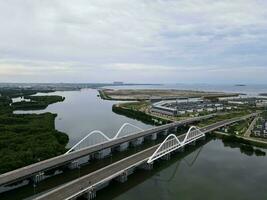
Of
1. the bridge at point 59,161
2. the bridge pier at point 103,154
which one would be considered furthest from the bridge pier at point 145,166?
the bridge pier at point 103,154

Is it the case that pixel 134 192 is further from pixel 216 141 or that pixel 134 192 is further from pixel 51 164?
pixel 216 141

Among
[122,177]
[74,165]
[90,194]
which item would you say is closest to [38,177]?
[74,165]

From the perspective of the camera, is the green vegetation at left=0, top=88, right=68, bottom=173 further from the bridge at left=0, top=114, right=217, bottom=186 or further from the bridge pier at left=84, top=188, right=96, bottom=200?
the bridge pier at left=84, top=188, right=96, bottom=200

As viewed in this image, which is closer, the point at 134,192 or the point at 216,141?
the point at 134,192

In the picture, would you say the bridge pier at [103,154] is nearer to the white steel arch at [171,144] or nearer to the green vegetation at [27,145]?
the green vegetation at [27,145]

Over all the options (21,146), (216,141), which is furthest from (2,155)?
(216,141)

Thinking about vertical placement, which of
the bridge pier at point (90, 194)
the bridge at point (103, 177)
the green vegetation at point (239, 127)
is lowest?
the bridge pier at point (90, 194)

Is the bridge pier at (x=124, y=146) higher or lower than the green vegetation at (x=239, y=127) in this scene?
lower

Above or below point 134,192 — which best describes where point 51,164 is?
above

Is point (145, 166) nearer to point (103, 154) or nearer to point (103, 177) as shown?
point (103, 177)

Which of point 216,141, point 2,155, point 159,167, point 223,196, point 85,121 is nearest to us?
point 223,196

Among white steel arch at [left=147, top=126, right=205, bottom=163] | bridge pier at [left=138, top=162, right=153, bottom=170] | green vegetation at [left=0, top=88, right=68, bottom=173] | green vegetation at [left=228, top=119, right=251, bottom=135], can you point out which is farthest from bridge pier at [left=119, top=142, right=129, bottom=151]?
green vegetation at [left=228, top=119, right=251, bottom=135]
